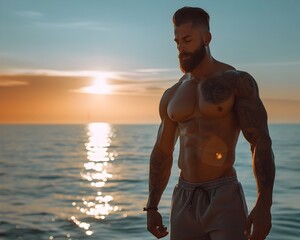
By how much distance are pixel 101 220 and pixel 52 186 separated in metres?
10.9

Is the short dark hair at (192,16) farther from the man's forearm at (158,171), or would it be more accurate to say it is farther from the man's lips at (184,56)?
the man's forearm at (158,171)

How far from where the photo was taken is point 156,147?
193 inches

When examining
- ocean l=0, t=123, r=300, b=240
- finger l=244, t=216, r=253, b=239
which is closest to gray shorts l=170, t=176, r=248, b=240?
finger l=244, t=216, r=253, b=239

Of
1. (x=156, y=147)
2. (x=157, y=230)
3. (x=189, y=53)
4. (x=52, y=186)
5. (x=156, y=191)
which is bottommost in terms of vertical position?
(x=157, y=230)

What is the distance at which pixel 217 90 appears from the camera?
4215mm

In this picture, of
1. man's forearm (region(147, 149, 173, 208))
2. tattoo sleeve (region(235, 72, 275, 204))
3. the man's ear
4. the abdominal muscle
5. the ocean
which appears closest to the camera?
tattoo sleeve (region(235, 72, 275, 204))

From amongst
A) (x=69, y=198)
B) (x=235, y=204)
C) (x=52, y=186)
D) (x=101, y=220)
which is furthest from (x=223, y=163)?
(x=52, y=186)

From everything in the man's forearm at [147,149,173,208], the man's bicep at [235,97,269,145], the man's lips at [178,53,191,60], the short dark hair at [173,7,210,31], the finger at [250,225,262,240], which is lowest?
the finger at [250,225,262,240]

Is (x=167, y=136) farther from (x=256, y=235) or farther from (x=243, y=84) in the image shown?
(x=256, y=235)

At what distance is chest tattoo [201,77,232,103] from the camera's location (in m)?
4.18

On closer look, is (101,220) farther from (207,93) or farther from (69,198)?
(207,93)

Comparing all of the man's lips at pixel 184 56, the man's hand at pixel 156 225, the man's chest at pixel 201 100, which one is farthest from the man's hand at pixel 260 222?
the man's lips at pixel 184 56

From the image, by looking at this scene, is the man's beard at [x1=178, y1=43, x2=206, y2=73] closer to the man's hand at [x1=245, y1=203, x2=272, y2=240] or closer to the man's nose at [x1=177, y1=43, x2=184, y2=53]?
the man's nose at [x1=177, y1=43, x2=184, y2=53]

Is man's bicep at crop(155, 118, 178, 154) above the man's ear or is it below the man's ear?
below
